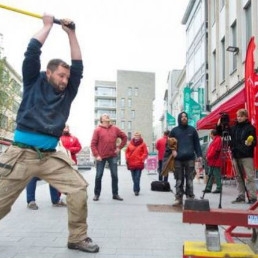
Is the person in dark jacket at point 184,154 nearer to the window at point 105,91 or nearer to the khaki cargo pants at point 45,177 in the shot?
the khaki cargo pants at point 45,177

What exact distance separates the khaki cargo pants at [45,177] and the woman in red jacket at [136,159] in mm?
7065

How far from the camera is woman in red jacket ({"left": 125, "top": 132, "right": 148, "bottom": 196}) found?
12.1m

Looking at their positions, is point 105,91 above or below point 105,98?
above

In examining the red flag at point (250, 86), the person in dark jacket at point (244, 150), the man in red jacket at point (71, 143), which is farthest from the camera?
the man in red jacket at point (71, 143)

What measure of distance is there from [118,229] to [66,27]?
3022mm

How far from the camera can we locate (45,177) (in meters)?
4.74

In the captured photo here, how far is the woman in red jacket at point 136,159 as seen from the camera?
39.6ft

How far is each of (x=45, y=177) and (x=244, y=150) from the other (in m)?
5.49

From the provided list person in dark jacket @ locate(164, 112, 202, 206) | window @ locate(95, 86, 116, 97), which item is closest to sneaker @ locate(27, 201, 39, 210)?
person in dark jacket @ locate(164, 112, 202, 206)

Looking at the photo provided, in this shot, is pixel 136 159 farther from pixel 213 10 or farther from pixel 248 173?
pixel 213 10

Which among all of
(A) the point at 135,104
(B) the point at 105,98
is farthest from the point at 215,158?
(B) the point at 105,98

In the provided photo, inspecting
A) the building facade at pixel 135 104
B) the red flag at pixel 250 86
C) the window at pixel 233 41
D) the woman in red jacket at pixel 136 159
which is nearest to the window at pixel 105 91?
the building facade at pixel 135 104

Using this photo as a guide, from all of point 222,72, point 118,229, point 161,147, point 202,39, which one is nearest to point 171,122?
point 202,39

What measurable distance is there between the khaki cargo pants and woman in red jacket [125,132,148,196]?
707cm
